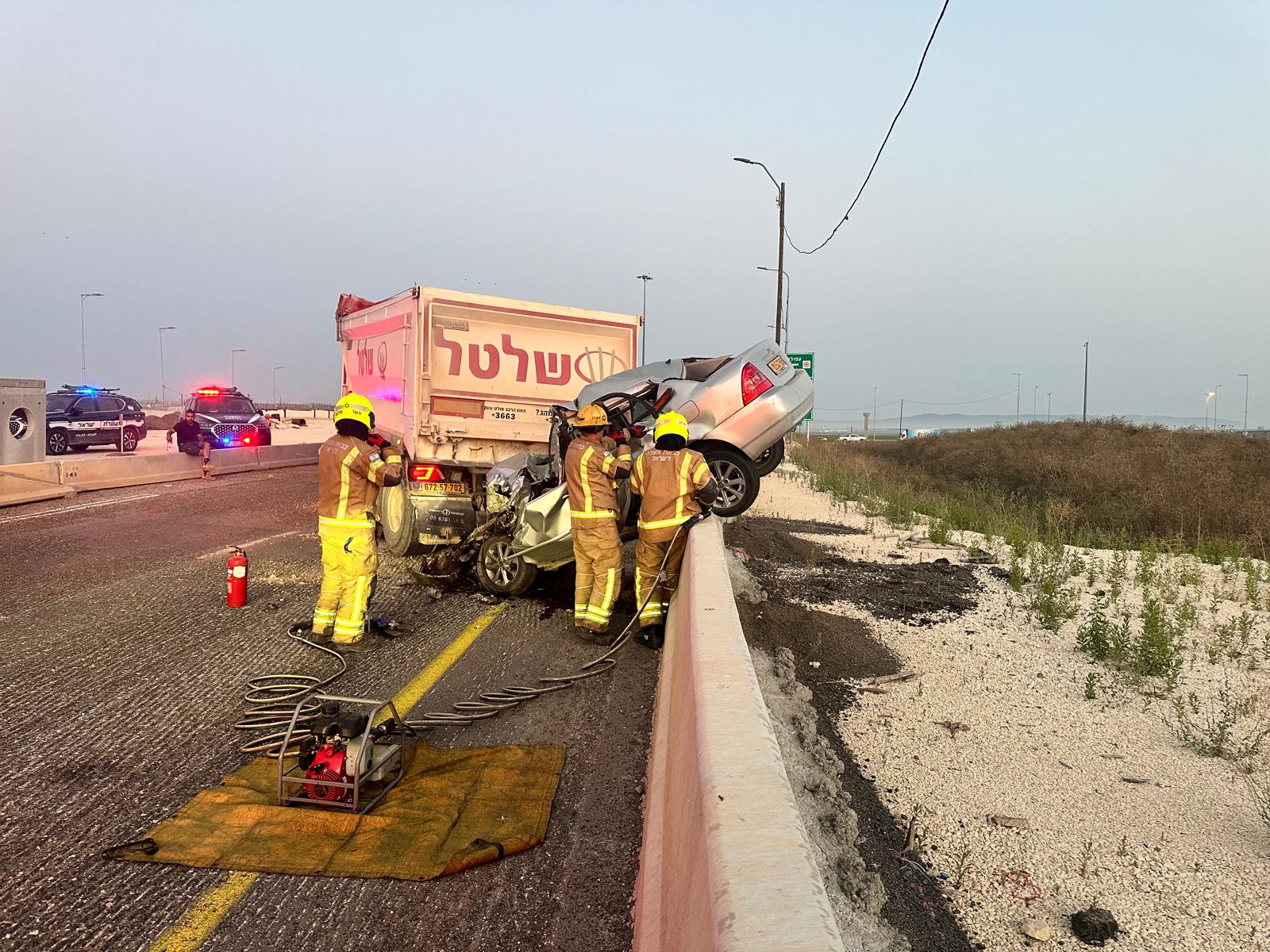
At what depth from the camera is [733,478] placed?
31.2ft

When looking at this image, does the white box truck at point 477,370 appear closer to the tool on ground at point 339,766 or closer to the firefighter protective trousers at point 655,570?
the firefighter protective trousers at point 655,570

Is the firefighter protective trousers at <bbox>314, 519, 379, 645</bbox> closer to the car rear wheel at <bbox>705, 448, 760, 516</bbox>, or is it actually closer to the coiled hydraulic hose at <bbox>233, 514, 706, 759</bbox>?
the coiled hydraulic hose at <bbox>233, 514, 706, 759</bbox>

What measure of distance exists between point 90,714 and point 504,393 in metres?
6.49

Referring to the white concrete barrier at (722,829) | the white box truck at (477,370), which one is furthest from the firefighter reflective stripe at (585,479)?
the white box truck at (477,370)

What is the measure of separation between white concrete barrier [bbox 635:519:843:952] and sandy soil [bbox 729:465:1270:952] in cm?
87

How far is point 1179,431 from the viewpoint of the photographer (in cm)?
3081

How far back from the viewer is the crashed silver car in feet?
24.8

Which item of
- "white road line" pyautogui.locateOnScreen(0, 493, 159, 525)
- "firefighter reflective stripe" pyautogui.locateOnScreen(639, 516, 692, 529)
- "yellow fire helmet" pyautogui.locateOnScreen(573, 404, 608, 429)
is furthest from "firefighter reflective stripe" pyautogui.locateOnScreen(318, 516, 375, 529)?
"white road line" pyautogui.locateOnScreen(0, 493, 159, 525)

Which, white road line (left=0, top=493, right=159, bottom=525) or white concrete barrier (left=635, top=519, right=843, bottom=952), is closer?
white concrete barrier (left=635, top=519, right=843, bottom=952)

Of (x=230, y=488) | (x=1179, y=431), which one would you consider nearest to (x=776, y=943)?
(x=230, y=488)

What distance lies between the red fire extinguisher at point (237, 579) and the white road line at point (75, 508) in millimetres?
6710

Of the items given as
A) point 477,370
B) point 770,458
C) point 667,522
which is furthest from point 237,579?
point 770,458

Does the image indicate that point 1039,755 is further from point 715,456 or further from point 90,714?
point 715,456

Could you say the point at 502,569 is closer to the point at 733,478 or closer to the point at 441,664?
the point at 441,664
